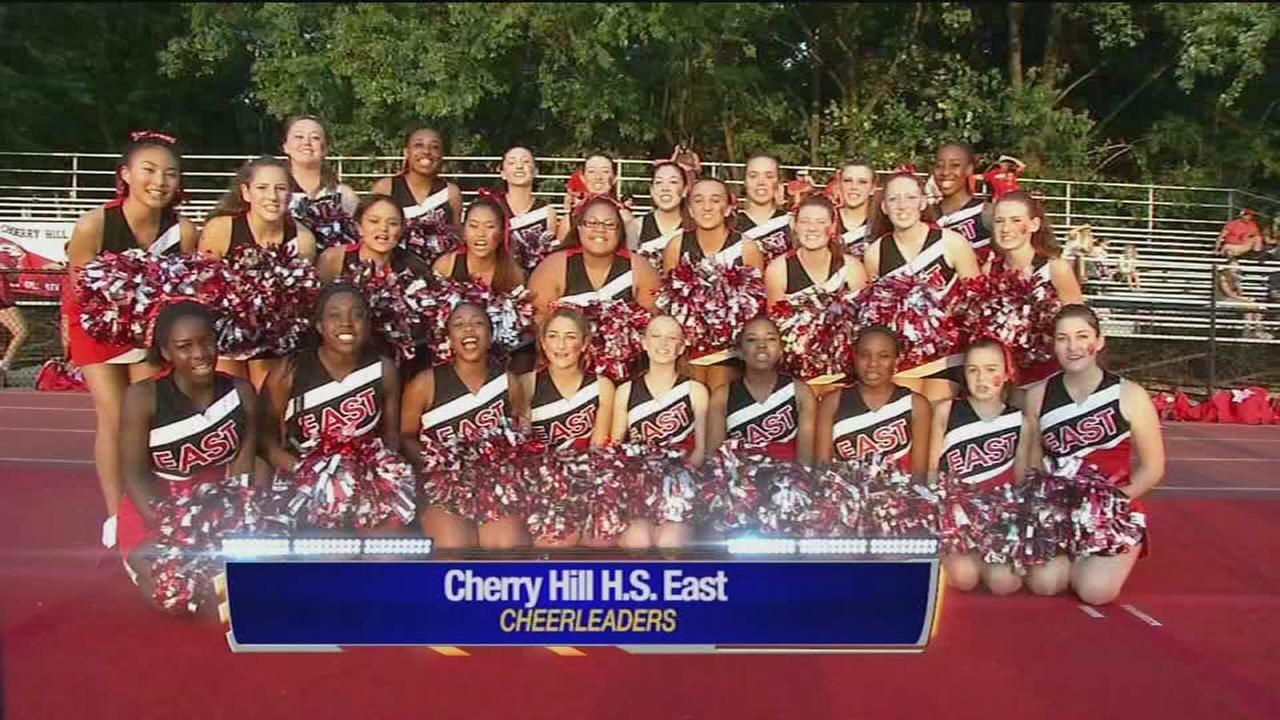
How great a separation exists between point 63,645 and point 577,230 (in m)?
2.28

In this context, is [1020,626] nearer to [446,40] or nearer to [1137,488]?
[1137,488]

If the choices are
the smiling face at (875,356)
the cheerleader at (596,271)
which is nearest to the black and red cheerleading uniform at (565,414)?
the cheerleader at (596,271)

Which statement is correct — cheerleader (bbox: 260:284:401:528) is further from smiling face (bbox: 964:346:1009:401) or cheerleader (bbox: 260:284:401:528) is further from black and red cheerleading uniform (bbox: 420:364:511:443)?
smiling face (bbox: 964:346:1009:401)

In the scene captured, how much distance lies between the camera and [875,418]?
13.1 feet

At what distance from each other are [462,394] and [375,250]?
2.30 ft

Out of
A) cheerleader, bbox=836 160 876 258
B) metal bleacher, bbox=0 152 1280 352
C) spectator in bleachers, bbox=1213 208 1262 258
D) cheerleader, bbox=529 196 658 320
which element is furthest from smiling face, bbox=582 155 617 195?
spectator in bleachers, bbox=1213 208 1262 258

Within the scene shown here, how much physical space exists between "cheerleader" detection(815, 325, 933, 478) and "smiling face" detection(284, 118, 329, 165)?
2.28 m

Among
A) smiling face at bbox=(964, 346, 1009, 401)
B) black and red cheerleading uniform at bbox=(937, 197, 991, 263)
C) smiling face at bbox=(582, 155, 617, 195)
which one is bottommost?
smiling face at bbox=(964, 346, 1009, 401)

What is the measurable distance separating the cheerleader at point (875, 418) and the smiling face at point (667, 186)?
1253mm

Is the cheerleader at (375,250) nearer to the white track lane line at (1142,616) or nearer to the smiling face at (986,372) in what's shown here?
the smiling face at (986,372)

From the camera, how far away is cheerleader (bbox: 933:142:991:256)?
5031mm

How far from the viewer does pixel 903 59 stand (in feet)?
14.8

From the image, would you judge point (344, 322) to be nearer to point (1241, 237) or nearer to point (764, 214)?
point (764, 214)

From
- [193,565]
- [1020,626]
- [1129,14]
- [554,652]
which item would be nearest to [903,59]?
[1129,14]
